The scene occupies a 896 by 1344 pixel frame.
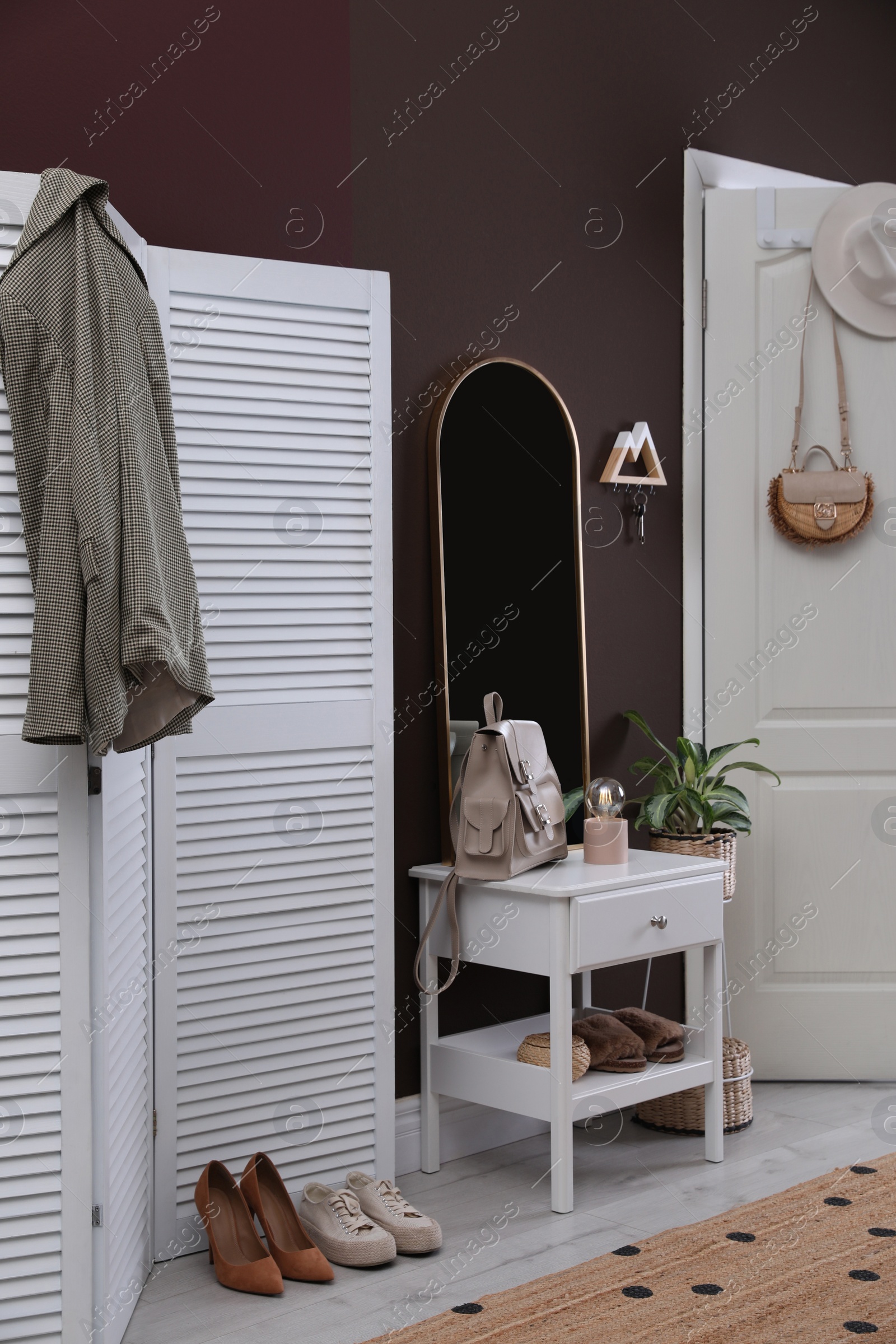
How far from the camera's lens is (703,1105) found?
120 inches

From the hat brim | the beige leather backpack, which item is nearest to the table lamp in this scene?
the beige leather backpack

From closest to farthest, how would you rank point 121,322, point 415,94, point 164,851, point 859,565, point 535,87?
point 121,322 < point 164,851 < point 415,94 < point 535,87 < point 859,565

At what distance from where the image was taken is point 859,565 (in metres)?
3.44

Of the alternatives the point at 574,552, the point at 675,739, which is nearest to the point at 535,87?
the point at 574,552

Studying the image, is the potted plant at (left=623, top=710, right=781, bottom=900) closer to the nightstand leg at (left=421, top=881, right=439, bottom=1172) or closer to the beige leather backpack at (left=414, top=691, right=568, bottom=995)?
the beige leather backpack at (left=414, top=691, right=568, bottom=995)

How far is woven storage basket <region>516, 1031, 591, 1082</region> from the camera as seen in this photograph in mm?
2639

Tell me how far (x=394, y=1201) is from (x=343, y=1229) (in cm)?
15

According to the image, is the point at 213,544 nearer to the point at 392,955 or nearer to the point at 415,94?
the point at 392,955

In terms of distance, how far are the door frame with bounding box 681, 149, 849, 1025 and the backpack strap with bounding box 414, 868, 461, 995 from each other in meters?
0.95

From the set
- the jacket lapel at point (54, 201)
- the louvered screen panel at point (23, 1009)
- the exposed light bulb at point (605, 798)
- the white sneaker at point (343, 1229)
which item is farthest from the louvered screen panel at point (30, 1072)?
the exposed light bulb at point (605, 798)

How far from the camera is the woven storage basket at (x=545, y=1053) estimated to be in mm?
2639

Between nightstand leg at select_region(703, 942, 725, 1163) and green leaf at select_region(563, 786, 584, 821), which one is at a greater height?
green leaf at select_region(563, 786, 584, 821)

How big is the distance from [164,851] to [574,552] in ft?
4.34

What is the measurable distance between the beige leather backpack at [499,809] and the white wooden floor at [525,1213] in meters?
0.47
